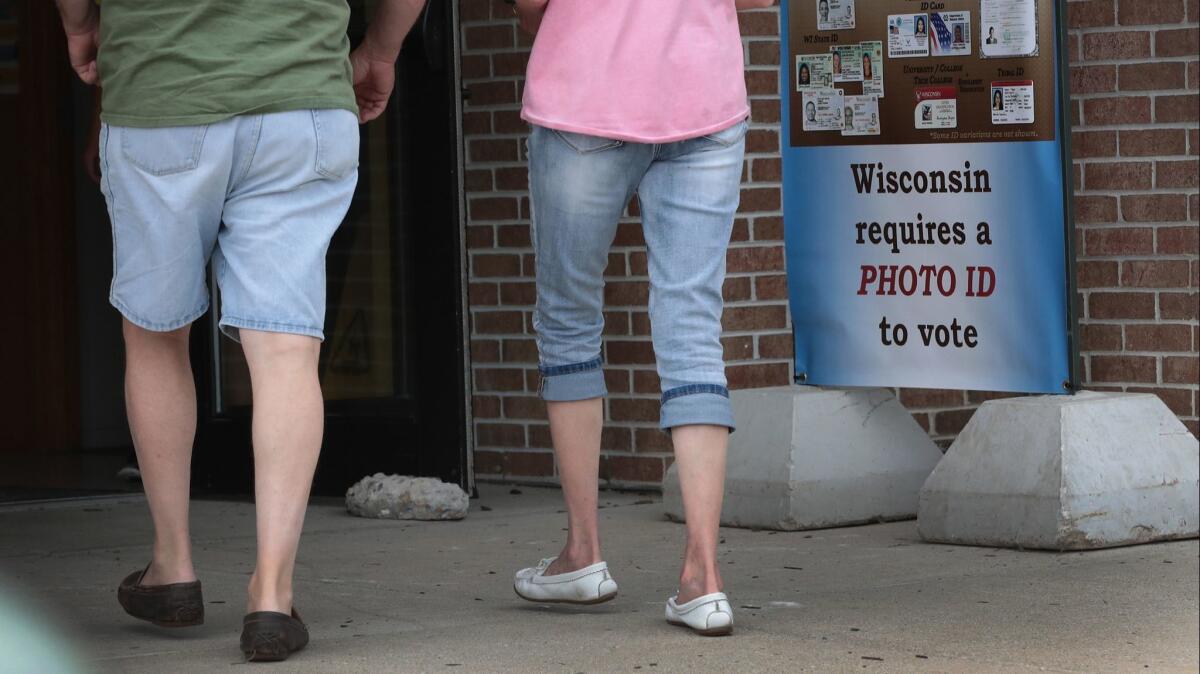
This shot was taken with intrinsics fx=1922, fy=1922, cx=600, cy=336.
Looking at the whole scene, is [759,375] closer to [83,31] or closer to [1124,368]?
[1124,368]

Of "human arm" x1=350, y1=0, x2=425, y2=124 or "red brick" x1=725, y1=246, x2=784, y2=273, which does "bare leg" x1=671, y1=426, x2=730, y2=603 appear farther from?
"red brick" x1=725, y1=246, x2=784, y2=273

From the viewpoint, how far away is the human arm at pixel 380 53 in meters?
3.68

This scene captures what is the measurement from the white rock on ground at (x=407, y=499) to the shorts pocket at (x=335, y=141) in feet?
6.81

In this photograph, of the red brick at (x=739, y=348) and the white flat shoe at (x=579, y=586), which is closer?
the white flat shoe at (x=579, y=586)

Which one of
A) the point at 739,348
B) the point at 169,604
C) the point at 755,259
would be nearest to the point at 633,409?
the point at 739,348

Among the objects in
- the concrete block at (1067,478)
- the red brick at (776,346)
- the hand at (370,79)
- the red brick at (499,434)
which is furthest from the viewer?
the red brick at (499,434)

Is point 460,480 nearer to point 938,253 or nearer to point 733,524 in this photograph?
point 733,524

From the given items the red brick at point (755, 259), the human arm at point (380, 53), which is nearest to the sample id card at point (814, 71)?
the red brick at point (755, 259)

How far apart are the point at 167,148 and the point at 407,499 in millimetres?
2241

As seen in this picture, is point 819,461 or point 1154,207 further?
point 1154,207

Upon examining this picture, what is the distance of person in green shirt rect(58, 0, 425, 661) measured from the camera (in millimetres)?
3396

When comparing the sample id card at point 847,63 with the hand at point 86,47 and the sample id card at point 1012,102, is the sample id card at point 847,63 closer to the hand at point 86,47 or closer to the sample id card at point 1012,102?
the sample id card at point 1012,102

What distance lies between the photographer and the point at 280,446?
11.3 feet

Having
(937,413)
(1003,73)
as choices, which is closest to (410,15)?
(1003,73)
